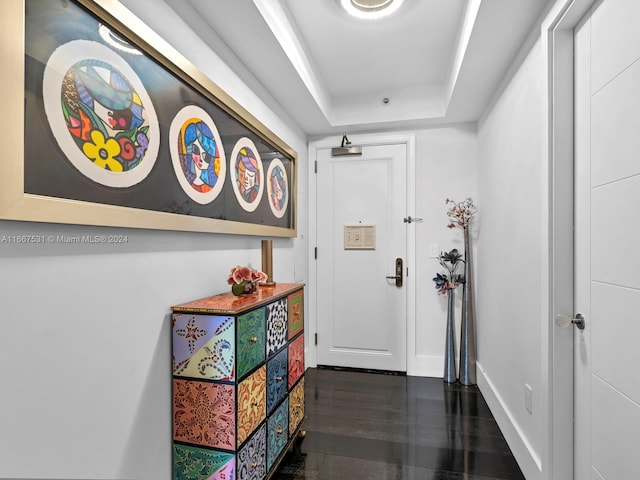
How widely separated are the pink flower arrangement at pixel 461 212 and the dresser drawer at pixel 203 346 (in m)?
2.39

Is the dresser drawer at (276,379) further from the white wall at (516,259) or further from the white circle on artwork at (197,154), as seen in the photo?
the white wall at (516,259)

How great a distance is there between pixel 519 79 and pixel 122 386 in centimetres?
248

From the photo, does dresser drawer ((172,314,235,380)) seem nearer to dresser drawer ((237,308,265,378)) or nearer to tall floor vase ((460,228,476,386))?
dresser drawer ((237,308,265,378))

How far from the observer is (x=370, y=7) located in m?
1.97

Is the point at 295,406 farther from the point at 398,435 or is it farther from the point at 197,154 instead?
the point at 197,154

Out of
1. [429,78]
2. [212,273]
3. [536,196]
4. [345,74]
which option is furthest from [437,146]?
[212,273]

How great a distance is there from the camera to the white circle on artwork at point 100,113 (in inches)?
36.6

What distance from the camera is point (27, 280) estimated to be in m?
0.89

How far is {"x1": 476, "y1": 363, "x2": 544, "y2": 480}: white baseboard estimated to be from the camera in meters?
1.68

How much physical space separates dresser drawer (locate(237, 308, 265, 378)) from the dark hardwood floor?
752 millimetres

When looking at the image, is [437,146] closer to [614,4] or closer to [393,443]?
[614,4]

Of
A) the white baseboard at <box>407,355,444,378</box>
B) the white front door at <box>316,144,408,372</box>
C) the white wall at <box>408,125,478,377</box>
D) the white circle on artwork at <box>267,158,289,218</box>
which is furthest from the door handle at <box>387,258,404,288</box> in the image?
the white circle on artwork at <box>267,158,289,218</box>

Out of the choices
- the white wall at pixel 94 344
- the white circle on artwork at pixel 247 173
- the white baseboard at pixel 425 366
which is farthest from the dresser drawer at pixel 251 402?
the white baseboard at pixel 425 366

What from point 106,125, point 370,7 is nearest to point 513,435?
point 106,125
